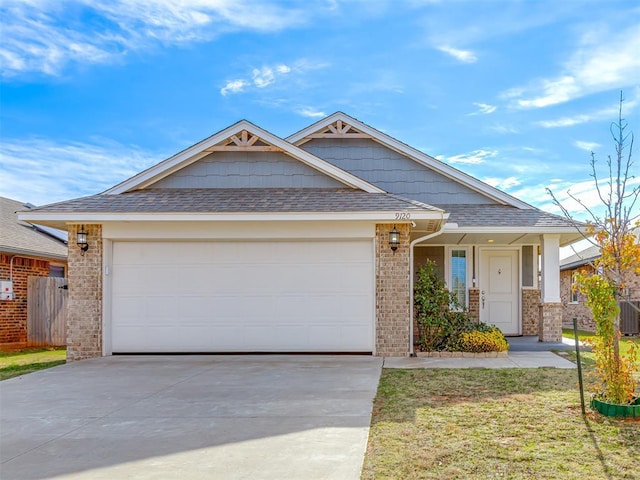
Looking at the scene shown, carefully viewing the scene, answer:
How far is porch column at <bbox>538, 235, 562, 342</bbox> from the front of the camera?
12.8m

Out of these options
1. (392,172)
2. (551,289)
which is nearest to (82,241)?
(392,172)

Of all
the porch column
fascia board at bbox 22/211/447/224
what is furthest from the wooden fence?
the porch column

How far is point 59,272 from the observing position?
1791 cm

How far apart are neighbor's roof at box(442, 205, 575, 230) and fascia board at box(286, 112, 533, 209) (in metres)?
0.27

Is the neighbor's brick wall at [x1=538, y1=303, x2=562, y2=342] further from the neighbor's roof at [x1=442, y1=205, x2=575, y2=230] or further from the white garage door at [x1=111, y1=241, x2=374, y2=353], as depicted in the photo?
the white garage door at [x1=111, y1=241, x2=374, y2=353]

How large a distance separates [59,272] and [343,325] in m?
11.1

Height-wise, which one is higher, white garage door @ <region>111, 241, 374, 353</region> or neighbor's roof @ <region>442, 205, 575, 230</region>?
neighbor's roof @ <region>442, 205, 575, 230</region>

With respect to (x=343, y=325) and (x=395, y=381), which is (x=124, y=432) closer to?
(x=395, y=381)

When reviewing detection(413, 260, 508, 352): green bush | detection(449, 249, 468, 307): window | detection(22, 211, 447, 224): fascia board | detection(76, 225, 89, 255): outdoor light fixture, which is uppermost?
detection(22, 211, 447, 224): fascia board

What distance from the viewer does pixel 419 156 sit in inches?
563

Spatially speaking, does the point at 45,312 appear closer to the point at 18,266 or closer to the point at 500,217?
the point at 18,266

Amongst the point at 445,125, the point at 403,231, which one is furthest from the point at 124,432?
the point at 445,125

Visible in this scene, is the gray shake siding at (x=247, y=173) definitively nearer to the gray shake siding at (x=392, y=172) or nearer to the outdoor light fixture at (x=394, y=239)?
the outdoor light fixture at (x=394, y=239)

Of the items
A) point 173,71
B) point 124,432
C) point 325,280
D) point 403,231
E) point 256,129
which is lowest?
point 124,432
